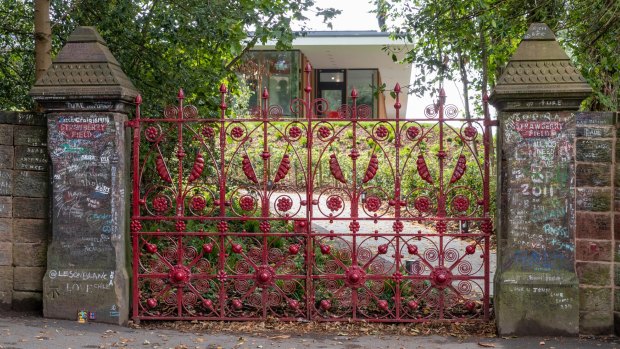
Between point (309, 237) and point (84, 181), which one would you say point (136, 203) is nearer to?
point (84, 181)

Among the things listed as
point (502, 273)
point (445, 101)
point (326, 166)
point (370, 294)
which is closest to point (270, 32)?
point (445, 101)

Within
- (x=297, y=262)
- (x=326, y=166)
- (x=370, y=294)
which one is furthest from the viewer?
(x=326, y=166)

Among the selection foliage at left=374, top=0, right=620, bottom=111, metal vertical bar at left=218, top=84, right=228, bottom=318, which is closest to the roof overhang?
foliage at left=374, top=0, right=620, bottom=111

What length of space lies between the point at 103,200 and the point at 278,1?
10.7 feet

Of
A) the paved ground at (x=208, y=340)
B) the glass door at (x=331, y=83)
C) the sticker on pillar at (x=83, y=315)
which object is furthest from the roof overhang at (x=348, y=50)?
the sticker on pillar at (x=83, y=315)

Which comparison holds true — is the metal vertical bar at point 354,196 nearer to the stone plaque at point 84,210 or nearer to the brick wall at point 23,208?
the stone plaque at point 84,210

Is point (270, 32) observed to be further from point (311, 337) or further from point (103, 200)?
point (311, 337)

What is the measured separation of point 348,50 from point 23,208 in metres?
18.1

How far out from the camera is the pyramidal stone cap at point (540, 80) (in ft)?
21.0

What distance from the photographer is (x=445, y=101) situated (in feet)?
22.2

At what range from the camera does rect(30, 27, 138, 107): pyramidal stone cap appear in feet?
21.8

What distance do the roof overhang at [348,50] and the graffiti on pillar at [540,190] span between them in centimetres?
1296

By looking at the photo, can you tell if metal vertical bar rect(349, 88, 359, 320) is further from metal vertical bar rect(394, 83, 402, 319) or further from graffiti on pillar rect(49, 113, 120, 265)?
graffiti on pillar rect(49, 113, 120, 265)

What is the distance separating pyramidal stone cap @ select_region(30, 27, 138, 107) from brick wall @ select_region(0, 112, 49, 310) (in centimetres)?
38
